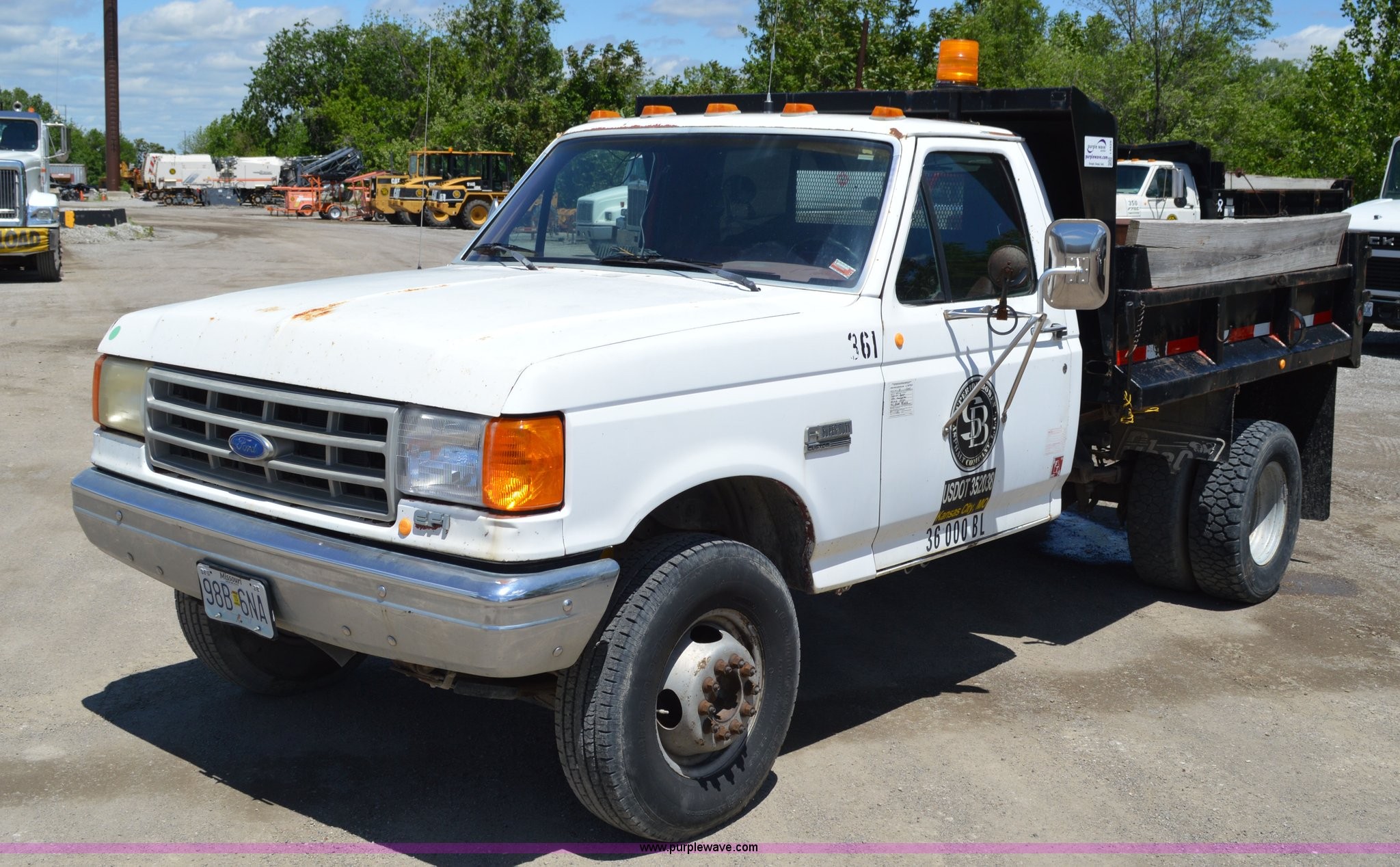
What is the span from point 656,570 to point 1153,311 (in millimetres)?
2896

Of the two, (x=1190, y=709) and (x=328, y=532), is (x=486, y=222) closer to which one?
(x=328, y=532)

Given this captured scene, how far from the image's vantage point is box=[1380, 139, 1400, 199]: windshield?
18094 millimetres

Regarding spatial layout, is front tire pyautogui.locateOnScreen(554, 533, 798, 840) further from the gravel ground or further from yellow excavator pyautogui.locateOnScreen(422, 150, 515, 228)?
yellow excavator pyautogui.locateOnScreen(422, 150, 515, 228)

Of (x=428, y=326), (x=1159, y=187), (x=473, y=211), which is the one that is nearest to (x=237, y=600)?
(x=428, y=326)

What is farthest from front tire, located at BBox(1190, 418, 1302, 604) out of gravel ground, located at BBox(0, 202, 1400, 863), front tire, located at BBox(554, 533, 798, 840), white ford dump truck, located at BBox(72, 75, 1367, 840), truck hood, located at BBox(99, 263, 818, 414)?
front tire, located at BBox(554, 533, 798, 840)

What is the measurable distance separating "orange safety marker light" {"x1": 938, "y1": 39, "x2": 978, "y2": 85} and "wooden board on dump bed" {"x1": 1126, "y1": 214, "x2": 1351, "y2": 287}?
93 cm

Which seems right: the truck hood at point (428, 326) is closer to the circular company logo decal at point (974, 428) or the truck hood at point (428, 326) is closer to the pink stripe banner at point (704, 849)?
the circular company logo decal at point (974, 428)

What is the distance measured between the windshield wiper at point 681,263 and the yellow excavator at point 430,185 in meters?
37.1

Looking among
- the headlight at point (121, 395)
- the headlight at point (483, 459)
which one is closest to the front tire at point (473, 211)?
the headlight at point (121, 395)

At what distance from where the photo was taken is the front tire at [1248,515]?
617 cm

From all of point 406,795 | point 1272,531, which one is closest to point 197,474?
point 406,795

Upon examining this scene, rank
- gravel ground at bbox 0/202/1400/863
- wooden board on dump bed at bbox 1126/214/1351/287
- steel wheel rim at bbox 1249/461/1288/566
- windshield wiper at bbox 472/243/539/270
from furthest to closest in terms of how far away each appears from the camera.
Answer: steel wheel rim at bbox 1249/461/1288/566, wooden board on dump bed at bbox 1126/214/1351/287, windshield wiper at bbox 472/243/539/270, gravel ground at bbox 0/202/1400/863

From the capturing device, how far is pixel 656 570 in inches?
143

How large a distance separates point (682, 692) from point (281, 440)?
1.32 meters
